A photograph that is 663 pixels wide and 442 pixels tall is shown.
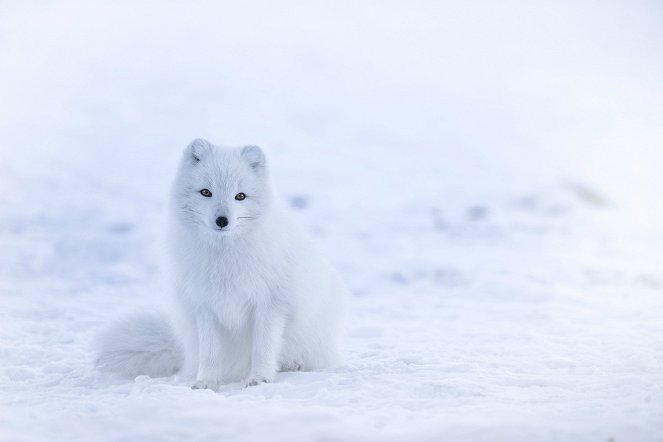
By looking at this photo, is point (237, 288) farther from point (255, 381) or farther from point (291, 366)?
point (291, 366)

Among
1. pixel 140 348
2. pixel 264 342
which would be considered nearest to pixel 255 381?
pixel 264 342

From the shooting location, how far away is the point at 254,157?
137 inches

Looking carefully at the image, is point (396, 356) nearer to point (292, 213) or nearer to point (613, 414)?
point (292, 213)

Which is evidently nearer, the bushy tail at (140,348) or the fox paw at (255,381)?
the fox paw at (255,381)

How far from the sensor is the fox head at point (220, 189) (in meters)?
3.24

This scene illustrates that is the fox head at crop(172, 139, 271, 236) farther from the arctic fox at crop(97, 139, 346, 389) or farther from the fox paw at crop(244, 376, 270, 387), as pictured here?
the fox paw at crop(244, 376, 270, 387)

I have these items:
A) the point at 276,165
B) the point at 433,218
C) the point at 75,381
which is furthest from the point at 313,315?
the point at 276,165

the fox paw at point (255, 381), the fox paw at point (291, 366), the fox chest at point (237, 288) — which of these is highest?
the fox chest at point (237, 288)

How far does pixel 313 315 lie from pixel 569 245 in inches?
274

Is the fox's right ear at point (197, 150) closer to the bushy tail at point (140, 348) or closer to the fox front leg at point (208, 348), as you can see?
the fox front leg at point (208, 348)

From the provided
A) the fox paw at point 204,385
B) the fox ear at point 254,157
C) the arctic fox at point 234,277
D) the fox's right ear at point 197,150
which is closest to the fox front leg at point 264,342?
the arctic fox at point 234,277

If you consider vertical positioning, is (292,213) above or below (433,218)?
below

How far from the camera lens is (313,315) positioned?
3654 millimetres

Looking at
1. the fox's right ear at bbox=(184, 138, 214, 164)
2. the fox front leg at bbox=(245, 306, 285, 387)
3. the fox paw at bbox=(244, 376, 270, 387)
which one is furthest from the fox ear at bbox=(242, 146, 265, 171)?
the fox paw at bbox=(244, 376, 270, 387)
